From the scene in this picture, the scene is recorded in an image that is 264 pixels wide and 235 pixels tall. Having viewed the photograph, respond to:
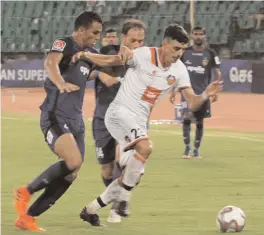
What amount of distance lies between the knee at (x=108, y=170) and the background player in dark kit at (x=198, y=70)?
5465 mm

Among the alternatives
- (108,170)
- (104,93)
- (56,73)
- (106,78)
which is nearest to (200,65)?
(104,93)

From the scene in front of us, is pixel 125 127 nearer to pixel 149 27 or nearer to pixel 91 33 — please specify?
pixel 91 33

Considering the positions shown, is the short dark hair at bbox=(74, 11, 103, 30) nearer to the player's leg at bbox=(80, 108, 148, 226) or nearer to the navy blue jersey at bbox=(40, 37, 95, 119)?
the navy blue jersey at bbox=(40, 37, 95, 119)

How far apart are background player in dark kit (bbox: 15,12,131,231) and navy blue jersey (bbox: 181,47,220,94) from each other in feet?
24.7

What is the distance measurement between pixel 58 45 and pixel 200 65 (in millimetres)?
7996

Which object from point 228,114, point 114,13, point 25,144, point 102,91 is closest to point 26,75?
point 114,13

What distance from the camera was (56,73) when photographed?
8.59 meters

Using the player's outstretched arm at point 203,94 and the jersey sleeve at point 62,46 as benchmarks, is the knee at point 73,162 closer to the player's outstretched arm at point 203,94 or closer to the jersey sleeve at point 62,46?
the jersey sleeve at point 62,46

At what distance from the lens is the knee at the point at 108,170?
10.6 metres

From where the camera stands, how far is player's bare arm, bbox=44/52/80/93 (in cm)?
844

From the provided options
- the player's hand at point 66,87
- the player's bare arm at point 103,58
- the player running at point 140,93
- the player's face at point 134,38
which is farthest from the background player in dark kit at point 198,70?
the player's hand at point 66,87

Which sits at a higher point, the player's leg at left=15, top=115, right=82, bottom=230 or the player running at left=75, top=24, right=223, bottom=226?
the player running at left=75, top=24, right=223, bottom=226

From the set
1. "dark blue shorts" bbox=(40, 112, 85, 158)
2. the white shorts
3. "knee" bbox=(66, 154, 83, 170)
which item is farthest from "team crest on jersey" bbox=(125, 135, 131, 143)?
"knee" bbox=(66, 154, 83, 170)

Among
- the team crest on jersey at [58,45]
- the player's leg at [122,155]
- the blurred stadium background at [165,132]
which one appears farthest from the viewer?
the blurred stadium background at [165,132]
